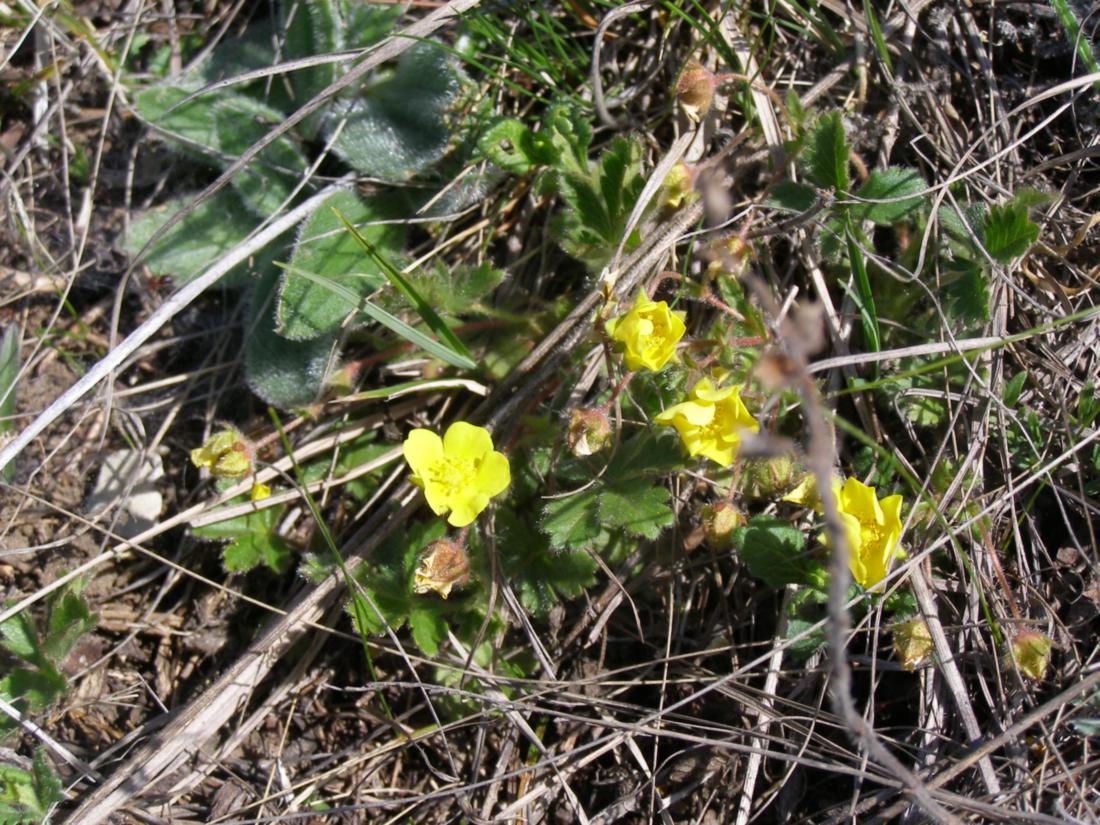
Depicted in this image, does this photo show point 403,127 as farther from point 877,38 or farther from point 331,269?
point 877,38

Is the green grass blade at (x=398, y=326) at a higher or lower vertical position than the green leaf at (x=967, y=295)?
higher

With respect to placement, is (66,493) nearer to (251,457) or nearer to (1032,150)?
(251,457)

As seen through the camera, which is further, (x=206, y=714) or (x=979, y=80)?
(x=979, y=80)

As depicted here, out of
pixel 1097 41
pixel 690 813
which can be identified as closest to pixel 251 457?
pixel 690 813

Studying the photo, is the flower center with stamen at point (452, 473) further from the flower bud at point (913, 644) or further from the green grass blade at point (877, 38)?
the green grass blade at point (877, 38)

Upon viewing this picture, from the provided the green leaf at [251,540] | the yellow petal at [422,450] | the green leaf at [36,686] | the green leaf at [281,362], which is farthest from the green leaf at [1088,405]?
the green leaf at [36,686]

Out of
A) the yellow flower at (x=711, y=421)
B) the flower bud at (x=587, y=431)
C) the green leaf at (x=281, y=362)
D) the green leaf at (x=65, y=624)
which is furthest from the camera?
the green leaf at (x=281, y=362)
